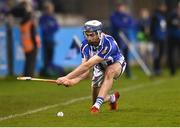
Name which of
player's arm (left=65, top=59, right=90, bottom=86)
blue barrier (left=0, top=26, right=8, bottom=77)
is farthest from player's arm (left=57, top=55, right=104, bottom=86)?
blue barrier (left=0, top=26, right=8, bottom=77)

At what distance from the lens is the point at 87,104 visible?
16.3m

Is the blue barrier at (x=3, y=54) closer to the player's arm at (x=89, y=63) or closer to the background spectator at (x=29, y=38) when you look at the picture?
the background spectator at (x=29, y=38)

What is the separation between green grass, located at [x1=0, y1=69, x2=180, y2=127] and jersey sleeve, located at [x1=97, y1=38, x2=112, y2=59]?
101 centimetres

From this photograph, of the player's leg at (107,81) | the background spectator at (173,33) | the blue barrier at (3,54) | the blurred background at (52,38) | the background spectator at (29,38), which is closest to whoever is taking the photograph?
the player's leg at (107,81)

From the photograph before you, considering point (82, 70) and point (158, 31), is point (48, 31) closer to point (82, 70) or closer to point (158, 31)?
point (158, 31)

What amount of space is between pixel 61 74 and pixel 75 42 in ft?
3.92

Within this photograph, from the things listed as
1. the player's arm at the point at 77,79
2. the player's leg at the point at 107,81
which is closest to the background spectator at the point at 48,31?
the player's arm at the point at 77,79

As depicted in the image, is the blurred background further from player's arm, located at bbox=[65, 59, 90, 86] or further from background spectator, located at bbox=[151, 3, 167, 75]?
player's arm, located at bbox=[65, 59, 90, 86]

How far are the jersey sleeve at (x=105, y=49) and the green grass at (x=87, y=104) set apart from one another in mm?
1012

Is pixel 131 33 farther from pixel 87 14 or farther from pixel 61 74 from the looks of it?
pixel 61 74

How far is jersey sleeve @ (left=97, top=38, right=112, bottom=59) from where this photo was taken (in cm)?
1384

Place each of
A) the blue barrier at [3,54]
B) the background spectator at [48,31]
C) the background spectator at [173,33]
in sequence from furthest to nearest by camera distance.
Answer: the background spectator at [173,33]
the background spectator at [48,31]
the blue barrier at [3,54]

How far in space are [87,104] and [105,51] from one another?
106 inches

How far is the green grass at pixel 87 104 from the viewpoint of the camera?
12688mm
